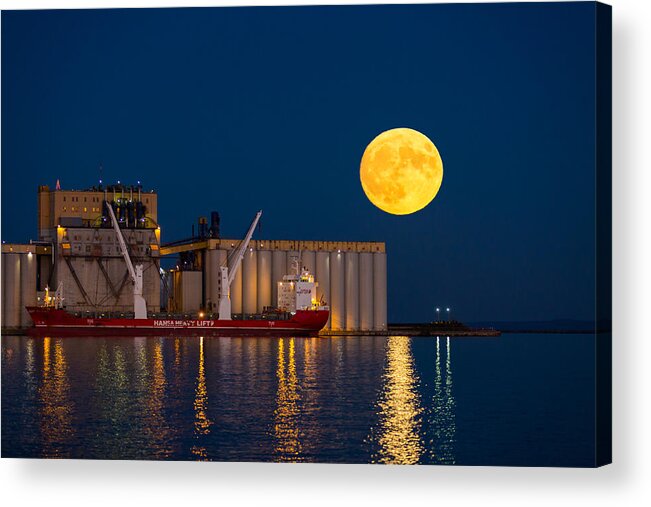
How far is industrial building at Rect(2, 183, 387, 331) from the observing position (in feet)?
209

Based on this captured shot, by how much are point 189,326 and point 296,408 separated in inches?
1470

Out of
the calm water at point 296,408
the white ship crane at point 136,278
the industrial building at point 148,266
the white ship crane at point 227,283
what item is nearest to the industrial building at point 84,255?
the industrial building at point 148,266

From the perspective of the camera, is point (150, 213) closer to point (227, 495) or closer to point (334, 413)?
point (334, 413)

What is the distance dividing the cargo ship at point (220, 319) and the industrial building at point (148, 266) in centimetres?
126

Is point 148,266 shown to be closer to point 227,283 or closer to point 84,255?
point 84,255

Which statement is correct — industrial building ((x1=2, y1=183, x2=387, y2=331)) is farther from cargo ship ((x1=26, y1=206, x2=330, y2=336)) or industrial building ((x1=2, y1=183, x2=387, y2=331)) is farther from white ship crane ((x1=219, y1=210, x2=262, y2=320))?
white ship crane ((x1=219, y1=210, x2=262, y2=320))

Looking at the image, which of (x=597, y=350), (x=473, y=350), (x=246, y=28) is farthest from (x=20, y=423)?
(x=473, y=350)

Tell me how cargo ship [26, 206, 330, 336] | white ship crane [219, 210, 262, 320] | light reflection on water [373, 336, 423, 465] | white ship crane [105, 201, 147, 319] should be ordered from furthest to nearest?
1. white ship crane [219, 210, 262, 320]
2. white ship crane [105, 201, 147, 319]
3. cargo ship [26, 206, 330, 336]
4. light reflection on water [373, 336, 423, 465]

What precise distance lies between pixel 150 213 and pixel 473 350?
64.8ft


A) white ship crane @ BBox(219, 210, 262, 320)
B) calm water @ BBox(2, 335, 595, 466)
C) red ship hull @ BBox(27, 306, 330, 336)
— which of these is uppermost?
white ship crane @ BBox(219, 210, 262, 320)

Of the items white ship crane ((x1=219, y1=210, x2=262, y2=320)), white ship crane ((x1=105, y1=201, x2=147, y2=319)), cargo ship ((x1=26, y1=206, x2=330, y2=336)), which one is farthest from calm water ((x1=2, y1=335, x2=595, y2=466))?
white ship crane ((x1=219, y1=210, x2=262, y2=320))

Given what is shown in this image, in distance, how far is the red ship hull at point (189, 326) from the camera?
60.3m

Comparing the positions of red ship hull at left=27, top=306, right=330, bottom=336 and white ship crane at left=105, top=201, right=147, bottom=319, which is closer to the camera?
red ship hull at left=27, top=306, right=330, bottom=336

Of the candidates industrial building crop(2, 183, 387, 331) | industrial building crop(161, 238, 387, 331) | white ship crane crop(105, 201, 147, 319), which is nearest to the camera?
white ship crane crop(105, 201, 147, 319)
